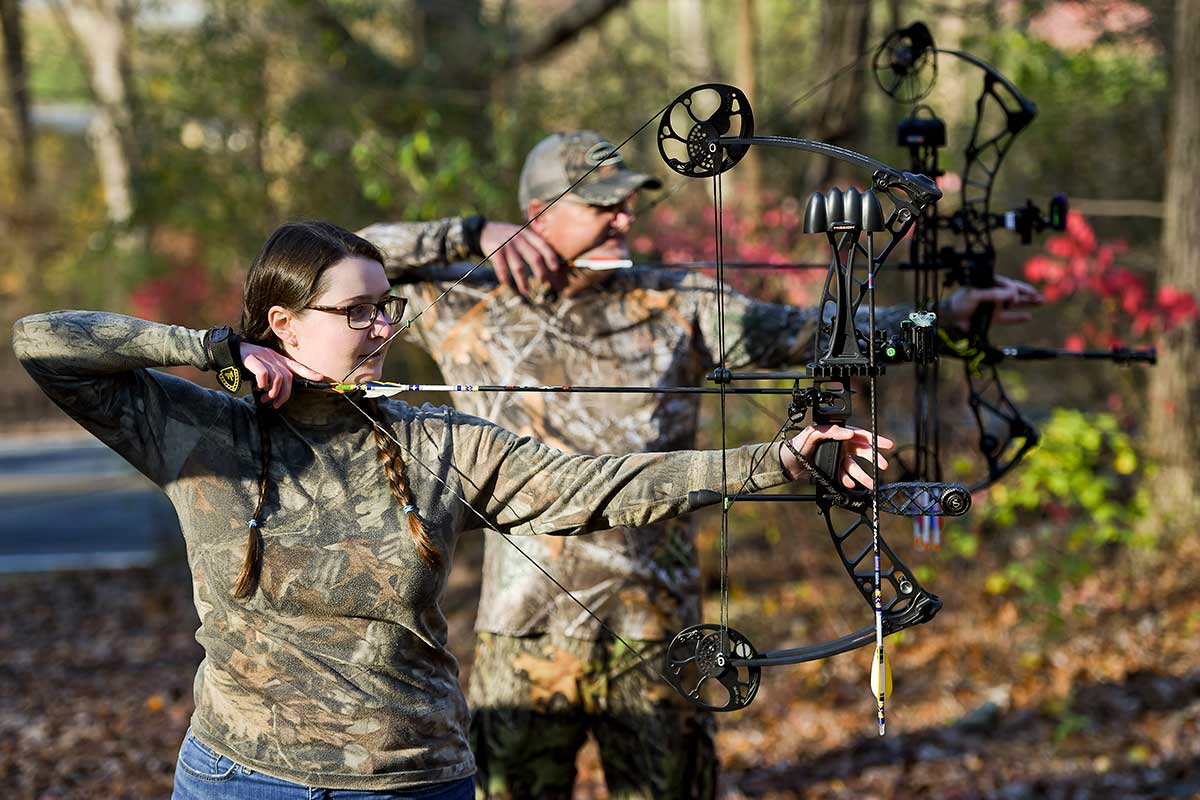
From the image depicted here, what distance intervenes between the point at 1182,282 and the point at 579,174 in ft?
15.5

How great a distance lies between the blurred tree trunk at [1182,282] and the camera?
6.62 metres

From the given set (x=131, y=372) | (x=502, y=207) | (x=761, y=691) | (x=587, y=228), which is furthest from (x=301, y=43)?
(x=131, y=372)

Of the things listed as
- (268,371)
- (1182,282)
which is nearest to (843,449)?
(268,371)

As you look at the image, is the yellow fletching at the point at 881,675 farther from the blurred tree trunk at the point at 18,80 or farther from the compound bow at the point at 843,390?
the blurred tree trunk at the point at 18,80

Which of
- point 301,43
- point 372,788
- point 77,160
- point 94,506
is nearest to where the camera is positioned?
point 372,788

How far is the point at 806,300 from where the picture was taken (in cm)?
648

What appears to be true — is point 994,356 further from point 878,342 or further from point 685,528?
point 878,342

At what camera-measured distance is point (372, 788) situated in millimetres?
2055

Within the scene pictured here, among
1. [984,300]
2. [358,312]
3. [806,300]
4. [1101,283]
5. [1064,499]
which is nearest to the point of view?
[358,312]

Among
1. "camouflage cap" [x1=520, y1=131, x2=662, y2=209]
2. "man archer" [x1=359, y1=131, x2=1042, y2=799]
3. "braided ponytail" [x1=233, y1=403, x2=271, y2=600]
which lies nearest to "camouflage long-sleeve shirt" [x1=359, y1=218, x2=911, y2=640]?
"man archer" [x1=359, y1=131, x2=1042, y2=799]

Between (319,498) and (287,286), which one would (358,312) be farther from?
(319,498)

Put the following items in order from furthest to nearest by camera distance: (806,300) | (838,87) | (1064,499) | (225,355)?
1. (838,87)
2. (806,300)
3. (1064,499)
4. (225,355)

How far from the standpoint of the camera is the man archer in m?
3.11

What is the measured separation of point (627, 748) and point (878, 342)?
1475mm
